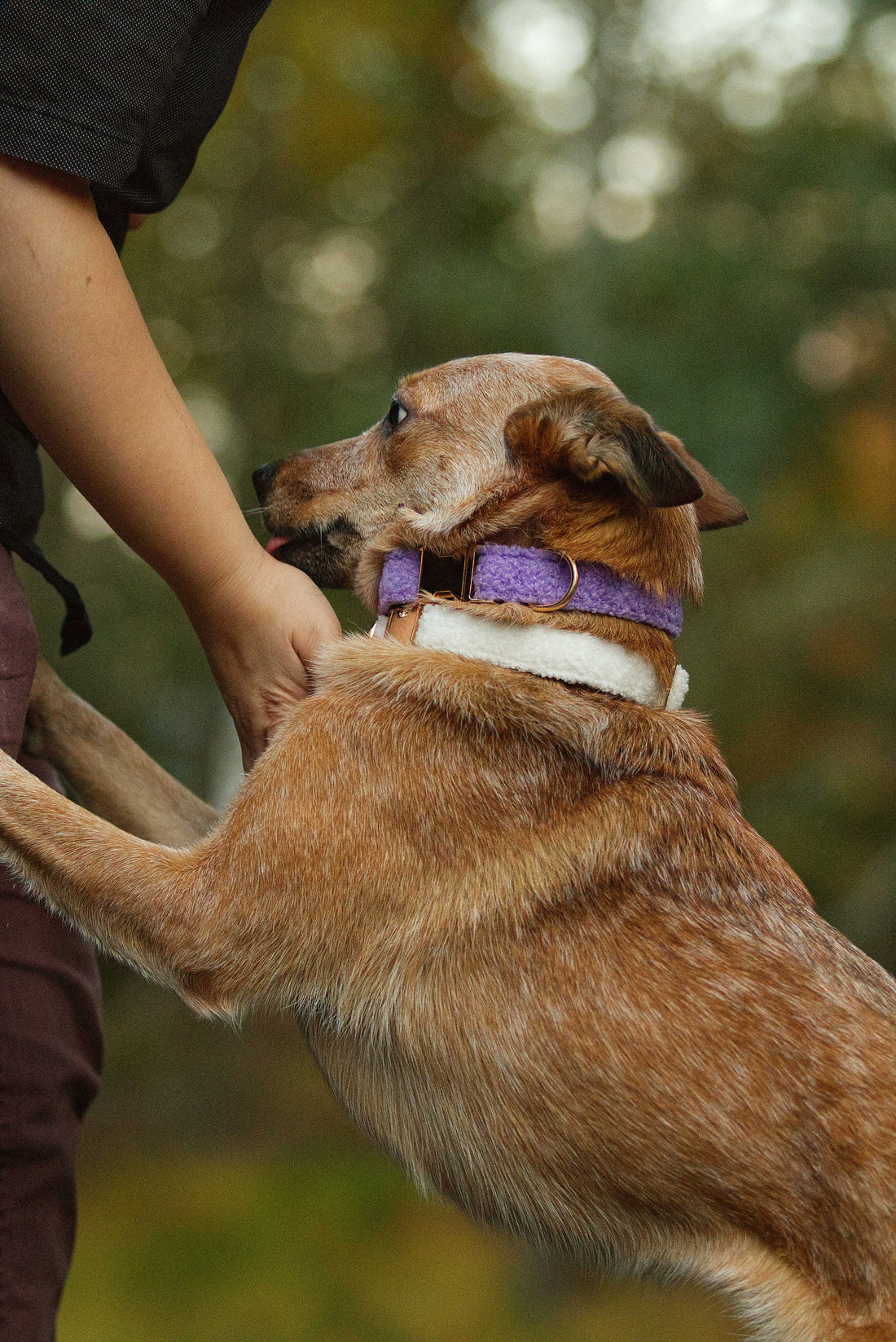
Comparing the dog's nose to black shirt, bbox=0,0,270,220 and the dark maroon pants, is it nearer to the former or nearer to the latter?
the dark maroon pants

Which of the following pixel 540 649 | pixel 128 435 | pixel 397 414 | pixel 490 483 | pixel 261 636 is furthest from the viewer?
pixel 397 414

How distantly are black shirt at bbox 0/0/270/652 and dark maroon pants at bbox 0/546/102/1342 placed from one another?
239mm

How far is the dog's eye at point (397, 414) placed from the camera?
2.57m

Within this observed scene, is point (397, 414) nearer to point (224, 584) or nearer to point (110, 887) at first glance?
point (224, 584)

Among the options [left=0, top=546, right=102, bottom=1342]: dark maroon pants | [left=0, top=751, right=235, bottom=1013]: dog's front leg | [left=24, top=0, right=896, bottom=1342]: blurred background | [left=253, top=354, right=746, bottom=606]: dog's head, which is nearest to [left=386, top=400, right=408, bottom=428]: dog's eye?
[left=253, top=354, right=746, bottom=606]: dog's head

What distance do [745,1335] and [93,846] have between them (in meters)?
1.42

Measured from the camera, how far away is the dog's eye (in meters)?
2.57

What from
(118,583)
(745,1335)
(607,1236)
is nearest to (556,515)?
(607,1236)

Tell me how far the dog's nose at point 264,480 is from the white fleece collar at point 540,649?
23.7 inches

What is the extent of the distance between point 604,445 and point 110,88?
1090 millimetres

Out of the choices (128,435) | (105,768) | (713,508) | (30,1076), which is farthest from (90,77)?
(713,508)

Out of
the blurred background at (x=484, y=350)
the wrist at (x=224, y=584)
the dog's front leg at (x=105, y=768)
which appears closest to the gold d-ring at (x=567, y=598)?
the wrist at (x=224, y=584)

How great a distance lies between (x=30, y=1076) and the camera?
192 centimetres

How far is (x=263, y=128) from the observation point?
1070 centimetres
